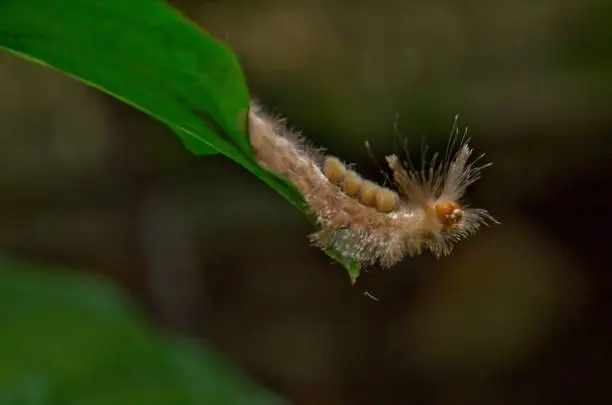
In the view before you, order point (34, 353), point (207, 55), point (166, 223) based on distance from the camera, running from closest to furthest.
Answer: point (207, 55), point (34, 353), point (166, 223)

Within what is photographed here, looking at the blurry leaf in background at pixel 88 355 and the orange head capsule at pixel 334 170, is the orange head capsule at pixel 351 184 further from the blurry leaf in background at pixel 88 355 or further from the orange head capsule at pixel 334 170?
the blurry leaf in background at pixel 88 355

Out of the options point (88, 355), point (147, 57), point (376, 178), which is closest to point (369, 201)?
point (147, 57)

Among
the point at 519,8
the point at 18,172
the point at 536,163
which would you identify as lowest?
the point at 18,172

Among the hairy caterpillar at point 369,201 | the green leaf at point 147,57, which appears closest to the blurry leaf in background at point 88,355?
the hairy caterpillar at point 369,201

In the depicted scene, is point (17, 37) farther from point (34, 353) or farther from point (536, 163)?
point (536, 163)

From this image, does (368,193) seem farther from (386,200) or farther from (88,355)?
(88,355)

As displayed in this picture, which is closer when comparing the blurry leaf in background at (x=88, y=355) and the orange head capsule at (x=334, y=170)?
the orange head capsule at (x=334, y=170)

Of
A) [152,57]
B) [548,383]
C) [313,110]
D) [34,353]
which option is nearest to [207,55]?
[152,57]
